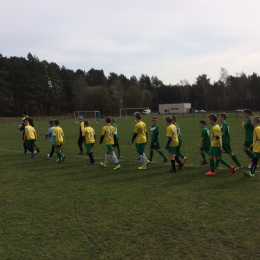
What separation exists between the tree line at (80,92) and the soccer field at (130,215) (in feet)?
221

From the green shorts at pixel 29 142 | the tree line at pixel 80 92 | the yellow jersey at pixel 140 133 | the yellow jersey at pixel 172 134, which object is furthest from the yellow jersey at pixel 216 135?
Result: the tree line at pixel 80 92

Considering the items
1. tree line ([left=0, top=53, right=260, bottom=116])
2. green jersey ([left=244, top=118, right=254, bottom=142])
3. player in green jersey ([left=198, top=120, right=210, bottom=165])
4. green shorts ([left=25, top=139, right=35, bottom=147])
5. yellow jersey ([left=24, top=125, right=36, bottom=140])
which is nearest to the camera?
green jersey ([left=244, top=118, right=254, bottom=142])

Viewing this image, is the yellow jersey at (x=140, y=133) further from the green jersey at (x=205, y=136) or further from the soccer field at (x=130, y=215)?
the green jersey at (x=205, y=136)

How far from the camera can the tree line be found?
73.8 metres

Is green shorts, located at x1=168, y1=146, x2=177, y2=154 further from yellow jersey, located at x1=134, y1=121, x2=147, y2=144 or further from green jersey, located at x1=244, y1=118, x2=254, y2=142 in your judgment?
green jersey, located at x1=244, y1=118, x2=254, y2=142

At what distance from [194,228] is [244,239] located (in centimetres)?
83

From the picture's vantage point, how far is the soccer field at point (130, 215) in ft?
13.5

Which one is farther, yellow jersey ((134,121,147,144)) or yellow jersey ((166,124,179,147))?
yellow jersey ((134,121,147,144))

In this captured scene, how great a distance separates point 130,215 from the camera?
540 centimetres

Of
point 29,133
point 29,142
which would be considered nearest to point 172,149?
point 29,133

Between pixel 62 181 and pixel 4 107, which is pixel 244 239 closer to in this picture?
pixel 62 181

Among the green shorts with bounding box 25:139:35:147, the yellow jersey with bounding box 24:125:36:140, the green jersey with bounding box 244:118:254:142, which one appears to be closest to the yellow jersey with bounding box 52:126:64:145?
the yellow jersey with bounding box 24:125:36:140

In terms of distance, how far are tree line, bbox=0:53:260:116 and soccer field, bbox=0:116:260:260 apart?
67255 mm

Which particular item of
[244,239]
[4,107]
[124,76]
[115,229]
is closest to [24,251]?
[115,229]
